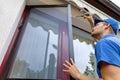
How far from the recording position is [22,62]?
181 cm

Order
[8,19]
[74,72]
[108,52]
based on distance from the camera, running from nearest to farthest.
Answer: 1. [108,52]
2. [74,72]
3. [8,19]

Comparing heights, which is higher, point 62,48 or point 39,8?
point 39,8

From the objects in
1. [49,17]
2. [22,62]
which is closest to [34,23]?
[49,17]

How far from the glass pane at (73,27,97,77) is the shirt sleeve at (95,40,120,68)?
1.29m

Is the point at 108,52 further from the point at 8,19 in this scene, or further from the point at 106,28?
the point at 8,19

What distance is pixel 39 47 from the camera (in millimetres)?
1952

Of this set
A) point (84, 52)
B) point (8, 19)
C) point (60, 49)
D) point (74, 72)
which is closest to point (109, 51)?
point (74, 72)

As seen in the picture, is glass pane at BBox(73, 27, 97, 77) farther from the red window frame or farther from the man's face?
the man's face

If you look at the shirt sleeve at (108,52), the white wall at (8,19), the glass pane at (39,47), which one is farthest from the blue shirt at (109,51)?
the white wall at (8,19)

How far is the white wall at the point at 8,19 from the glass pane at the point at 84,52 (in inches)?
40.0

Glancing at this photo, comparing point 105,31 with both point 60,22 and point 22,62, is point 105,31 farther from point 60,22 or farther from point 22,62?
point 22,62

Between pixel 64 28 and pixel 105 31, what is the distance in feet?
1.66

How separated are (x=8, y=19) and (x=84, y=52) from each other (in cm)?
Answer: 137

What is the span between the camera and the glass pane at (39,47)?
5.78 feet
